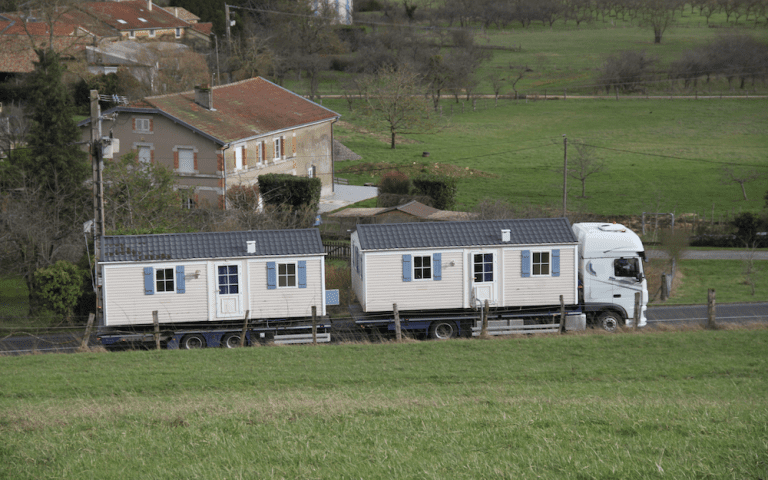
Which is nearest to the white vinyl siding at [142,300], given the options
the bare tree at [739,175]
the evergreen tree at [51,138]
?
the evergreen tree at [51,138]

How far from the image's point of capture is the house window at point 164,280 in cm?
2116

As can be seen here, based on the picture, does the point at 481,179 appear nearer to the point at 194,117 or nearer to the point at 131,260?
the point at 194,117

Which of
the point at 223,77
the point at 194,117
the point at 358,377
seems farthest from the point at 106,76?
the point at 358,377

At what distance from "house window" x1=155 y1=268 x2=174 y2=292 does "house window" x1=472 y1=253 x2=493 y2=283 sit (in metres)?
8.69

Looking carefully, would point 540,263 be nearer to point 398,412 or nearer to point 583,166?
point 398,412

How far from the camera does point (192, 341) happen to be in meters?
21.3

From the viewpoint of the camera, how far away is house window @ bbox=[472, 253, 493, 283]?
72.9 feet

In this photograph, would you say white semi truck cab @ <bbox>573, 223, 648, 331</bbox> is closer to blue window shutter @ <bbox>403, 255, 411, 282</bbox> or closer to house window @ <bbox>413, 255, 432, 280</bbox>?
house window @ <bbox>413, 255, 432, 280</bbox>

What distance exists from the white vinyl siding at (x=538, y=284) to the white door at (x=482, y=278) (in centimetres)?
34

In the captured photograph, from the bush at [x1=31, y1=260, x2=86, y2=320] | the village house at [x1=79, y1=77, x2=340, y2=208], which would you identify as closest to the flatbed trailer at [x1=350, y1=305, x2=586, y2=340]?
the bush at [x1=31, y1=260, x2=86, y2=320]

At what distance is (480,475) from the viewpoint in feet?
25.6

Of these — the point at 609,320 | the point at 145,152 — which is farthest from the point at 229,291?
the point at 145,152

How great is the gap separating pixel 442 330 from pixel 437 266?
74.0 inches

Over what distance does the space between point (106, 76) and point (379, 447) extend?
64.9 metres
